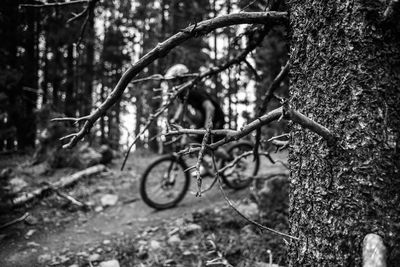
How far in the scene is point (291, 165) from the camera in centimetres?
166

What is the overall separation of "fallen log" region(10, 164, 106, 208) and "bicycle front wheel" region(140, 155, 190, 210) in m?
1.95

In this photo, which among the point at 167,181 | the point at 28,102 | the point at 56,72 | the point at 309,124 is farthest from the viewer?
the point at 56,72

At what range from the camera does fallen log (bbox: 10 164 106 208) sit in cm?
514

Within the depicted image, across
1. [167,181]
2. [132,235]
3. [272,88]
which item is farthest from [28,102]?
[272,88]

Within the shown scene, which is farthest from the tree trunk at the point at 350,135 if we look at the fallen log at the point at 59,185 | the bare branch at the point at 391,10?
the fallen log at the point at 59,185

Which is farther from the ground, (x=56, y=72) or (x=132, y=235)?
(x=56, y=72)

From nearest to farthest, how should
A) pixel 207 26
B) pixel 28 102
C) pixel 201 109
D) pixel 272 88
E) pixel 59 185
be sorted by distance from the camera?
pixel 207 26
pixel 272 88
pixel 201 109
pixel 59 185
pixel 28 102

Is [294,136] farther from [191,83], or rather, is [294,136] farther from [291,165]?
[191,83]

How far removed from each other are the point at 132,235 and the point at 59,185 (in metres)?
2.64

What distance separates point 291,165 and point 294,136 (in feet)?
0.56

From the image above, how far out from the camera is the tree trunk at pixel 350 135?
1310 mm

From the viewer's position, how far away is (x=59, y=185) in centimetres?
632

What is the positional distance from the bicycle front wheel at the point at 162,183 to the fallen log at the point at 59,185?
1954mm

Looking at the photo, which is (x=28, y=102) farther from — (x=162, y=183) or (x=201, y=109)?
(x=201, y=109)
